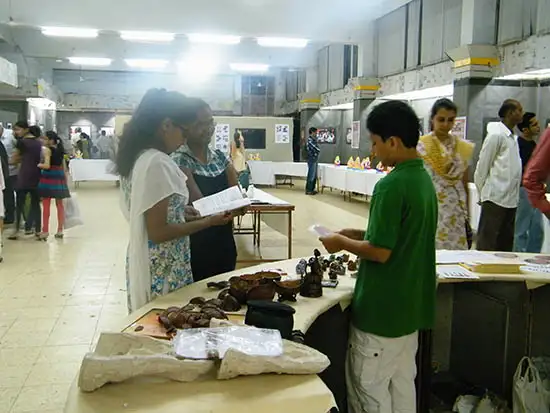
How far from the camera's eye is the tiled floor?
3332 mm

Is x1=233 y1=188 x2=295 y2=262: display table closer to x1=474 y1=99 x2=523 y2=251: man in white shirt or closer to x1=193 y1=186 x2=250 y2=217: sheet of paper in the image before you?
x1=474 y1=99 x2=523 y2=251: man in white shirt

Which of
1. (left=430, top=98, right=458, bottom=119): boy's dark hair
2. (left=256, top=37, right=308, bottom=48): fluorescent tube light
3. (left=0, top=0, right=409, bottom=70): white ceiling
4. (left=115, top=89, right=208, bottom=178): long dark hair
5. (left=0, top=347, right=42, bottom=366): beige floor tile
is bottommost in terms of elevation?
(left=0, top=347, right=42, bottom=366): beige floor tile

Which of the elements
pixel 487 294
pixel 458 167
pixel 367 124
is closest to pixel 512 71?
pixel 458 167

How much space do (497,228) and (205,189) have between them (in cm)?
316

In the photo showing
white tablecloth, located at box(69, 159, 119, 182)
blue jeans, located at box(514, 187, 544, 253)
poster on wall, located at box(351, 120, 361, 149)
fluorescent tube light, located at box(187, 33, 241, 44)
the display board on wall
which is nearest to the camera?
blue jeans, located at box(514, 187, 544, 253)

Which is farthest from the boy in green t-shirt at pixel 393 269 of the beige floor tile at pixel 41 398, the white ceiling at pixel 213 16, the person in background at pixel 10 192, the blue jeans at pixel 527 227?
the white ceiling at pixel 213 16

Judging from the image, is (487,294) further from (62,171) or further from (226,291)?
(62,171)

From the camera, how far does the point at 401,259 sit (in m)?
2.05

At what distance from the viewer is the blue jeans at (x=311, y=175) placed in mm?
14383

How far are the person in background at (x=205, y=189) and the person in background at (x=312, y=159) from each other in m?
11.1

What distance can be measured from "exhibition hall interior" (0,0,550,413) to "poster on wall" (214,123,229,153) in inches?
247

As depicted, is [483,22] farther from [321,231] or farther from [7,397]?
[7,397]

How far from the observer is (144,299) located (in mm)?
2336

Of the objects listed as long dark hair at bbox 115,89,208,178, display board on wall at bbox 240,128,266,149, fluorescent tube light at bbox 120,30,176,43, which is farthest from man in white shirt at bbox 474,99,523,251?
display board on wall at bbox 240,128,266,149
